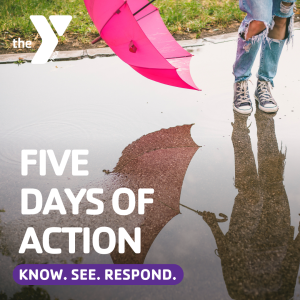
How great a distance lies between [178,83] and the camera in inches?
93.9

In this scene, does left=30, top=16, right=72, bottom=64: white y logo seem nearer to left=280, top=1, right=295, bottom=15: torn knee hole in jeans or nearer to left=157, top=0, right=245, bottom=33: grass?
left=157, top=0, right=245, bottom=33: grass

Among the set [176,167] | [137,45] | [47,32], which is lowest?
[176,167]

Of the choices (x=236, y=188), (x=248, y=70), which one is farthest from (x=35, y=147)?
(x=248, y=70)

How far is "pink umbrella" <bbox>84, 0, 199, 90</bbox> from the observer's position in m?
2.19

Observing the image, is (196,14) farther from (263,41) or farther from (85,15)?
(263,41)

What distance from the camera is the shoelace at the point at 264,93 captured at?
3037mm

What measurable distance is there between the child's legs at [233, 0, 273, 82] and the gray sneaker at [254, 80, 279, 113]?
0.21 metres

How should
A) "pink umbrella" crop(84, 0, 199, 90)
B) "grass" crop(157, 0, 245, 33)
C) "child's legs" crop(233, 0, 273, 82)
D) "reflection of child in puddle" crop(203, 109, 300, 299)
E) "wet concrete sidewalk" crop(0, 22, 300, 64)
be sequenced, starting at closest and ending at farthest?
"reflection of child in puddle" crop(203, 109, 300, 299), "pink umbrella" crop(84, 0, 199, 90), "child's legs" crop(233, 0, 273, 82), "wet concrete sidewalk" crop(0, 22, 300, 64), "grass" crop(157, 0, 245, 33)

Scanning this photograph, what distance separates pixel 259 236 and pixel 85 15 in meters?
5.24

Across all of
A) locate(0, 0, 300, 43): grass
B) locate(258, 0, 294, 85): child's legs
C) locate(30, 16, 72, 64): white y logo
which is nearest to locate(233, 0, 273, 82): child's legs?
locate(258, 0, 294, 85): child's legs

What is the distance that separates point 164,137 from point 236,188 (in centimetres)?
83

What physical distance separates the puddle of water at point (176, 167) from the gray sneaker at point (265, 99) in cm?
11

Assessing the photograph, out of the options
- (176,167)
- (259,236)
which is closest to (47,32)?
(176,167)

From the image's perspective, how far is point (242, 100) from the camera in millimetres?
3039
